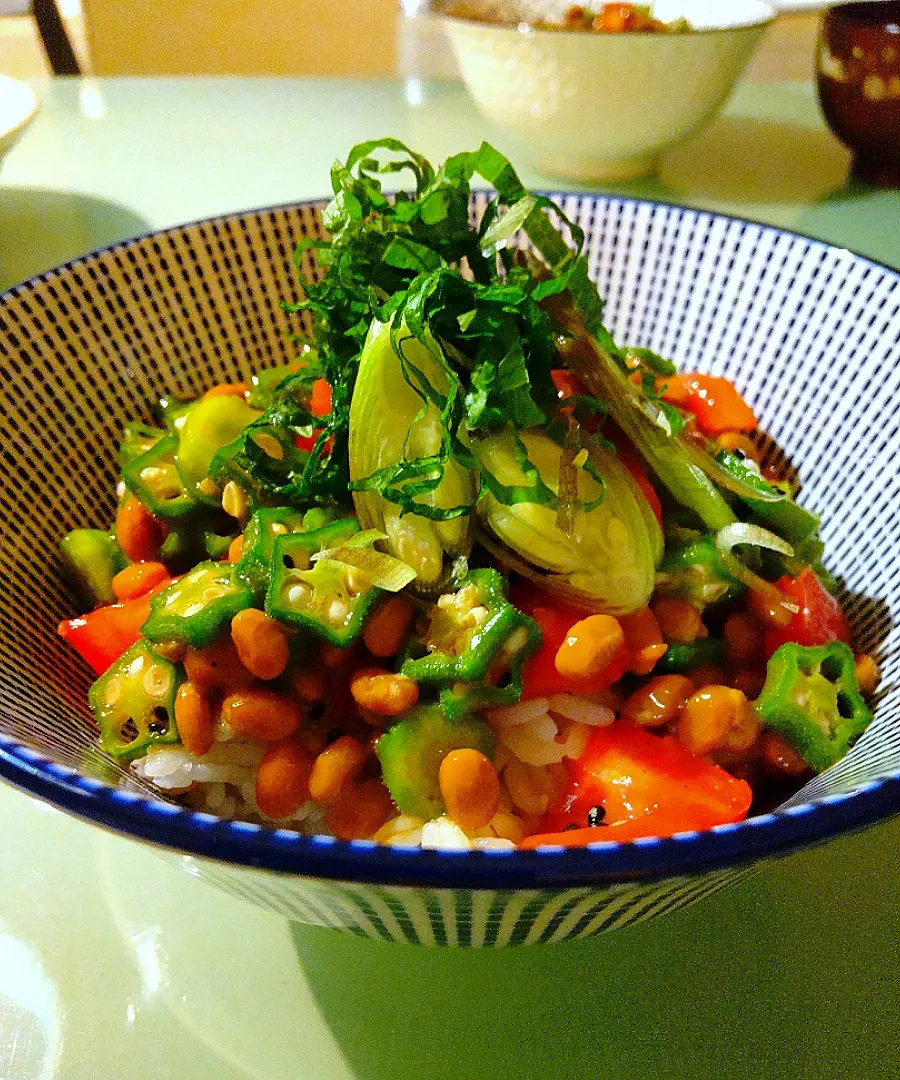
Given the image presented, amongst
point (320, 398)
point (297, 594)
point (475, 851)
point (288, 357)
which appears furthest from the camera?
point (288, 357)

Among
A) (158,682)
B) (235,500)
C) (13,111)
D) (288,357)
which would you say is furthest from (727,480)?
(13,111)

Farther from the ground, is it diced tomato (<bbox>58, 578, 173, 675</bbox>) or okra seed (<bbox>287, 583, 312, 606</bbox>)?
okra seed (<bbox>287, 583, 312, 606</bbox>)

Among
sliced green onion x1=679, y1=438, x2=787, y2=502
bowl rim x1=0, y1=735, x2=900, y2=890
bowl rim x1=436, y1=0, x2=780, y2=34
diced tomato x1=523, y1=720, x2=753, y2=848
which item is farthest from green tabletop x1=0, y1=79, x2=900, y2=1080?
bowl rim x1=436, y1=0, x2=780, y2=34

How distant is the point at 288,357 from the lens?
1.93 m

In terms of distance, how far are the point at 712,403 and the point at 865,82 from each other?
5.43ft

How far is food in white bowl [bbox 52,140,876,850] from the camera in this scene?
3.86 ft

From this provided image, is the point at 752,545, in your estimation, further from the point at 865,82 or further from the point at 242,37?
the point at 242,37

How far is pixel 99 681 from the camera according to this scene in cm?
129

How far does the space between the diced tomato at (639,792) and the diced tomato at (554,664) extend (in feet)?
0.25

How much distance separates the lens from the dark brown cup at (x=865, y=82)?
2.65 m

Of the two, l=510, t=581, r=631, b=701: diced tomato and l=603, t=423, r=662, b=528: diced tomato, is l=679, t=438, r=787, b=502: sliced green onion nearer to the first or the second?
l=603, t=423, r=662, b=528: diced tomato

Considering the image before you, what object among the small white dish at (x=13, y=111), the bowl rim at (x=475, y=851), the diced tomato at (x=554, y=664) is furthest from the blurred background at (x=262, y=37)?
the bowl rim at (x=475, y=851)

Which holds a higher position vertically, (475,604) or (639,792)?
(475,604)

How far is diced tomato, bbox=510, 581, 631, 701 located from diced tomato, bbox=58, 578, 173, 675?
556 millimetres
